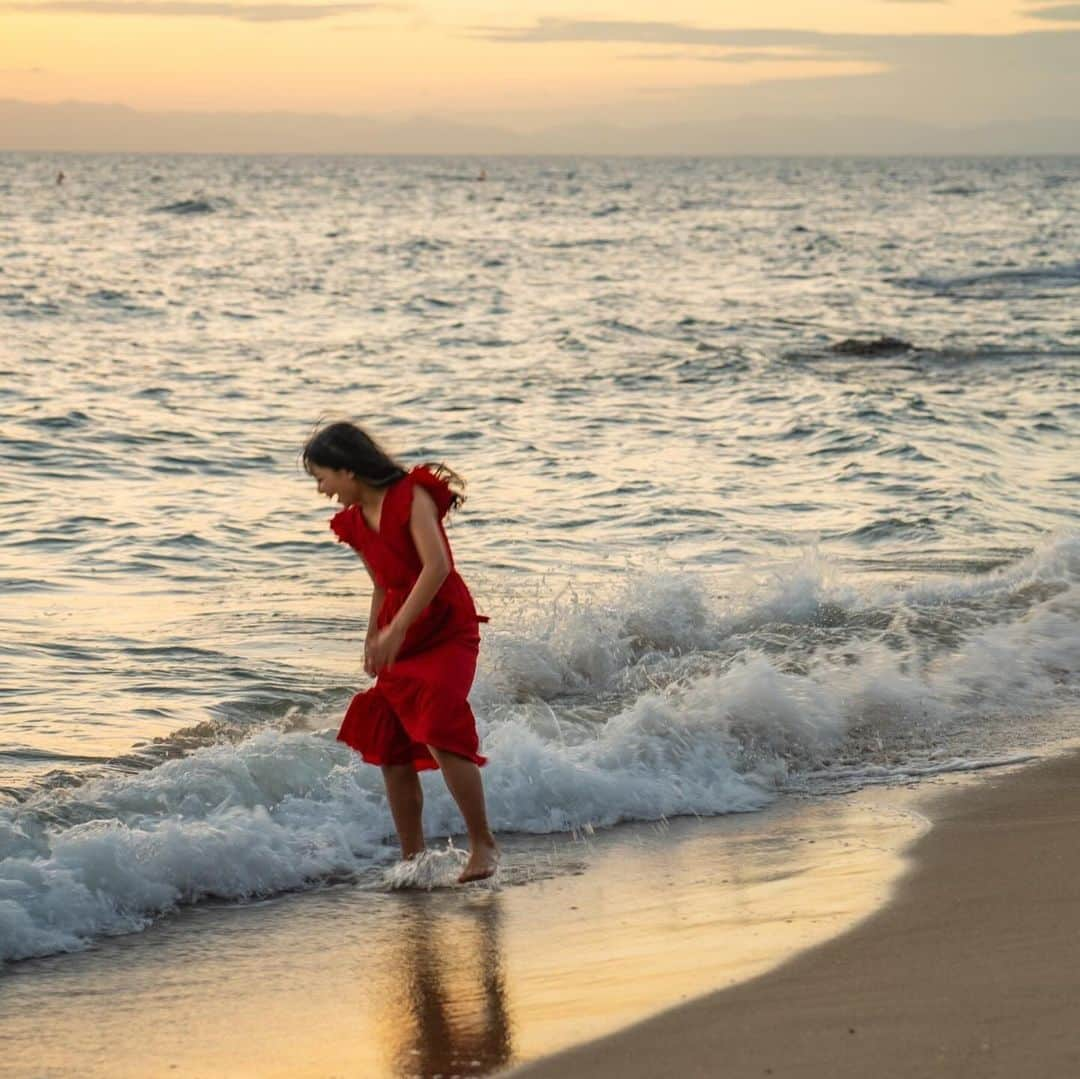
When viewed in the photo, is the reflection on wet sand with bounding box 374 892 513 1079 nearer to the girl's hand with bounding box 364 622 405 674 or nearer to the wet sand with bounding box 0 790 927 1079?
the wet sand with bounding box 0 790 927 1079

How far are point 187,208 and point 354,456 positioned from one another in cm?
5882

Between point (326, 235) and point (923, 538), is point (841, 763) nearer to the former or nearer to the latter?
point (923, 538)

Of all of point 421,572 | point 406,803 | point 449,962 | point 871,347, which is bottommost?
point 449,962

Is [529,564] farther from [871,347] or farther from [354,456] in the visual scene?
[871,347]

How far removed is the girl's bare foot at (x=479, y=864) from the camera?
192 inches

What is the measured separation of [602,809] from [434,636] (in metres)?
1.30

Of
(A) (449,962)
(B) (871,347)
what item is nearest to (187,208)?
(B) (871,347)

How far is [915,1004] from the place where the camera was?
12.3ft

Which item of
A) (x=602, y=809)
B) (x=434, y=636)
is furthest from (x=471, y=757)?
(x=602, y=809)

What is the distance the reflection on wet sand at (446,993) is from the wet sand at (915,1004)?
0.68ft

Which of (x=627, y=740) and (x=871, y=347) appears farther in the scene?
(x=871, y=347)

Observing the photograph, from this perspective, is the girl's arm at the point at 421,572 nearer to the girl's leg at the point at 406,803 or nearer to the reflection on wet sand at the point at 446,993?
the girl's leg at the point at 406,803

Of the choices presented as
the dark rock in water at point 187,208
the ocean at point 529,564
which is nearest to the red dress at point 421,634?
the ocean at point 529,564

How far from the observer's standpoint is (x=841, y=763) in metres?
6.39
